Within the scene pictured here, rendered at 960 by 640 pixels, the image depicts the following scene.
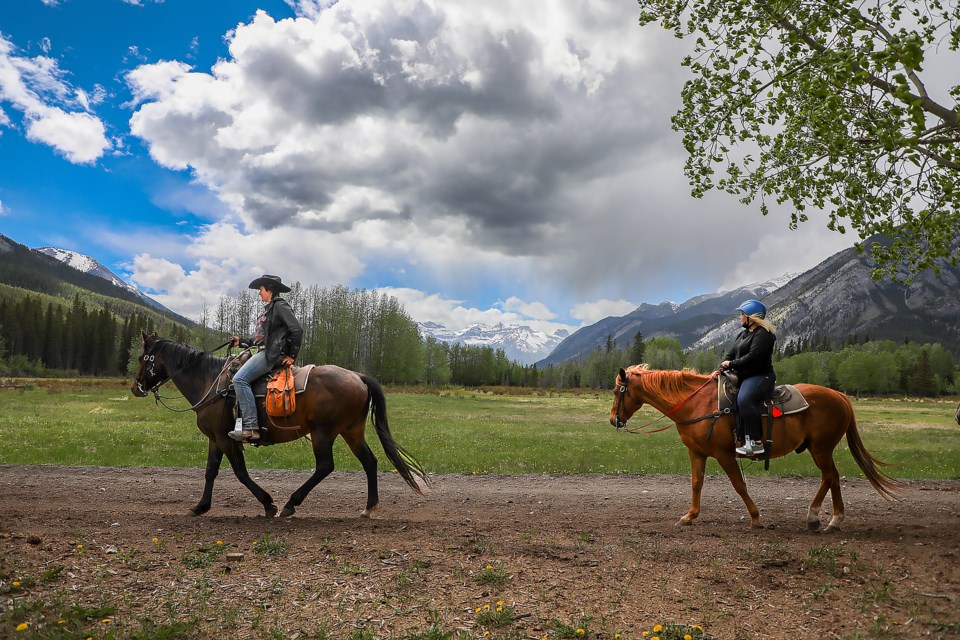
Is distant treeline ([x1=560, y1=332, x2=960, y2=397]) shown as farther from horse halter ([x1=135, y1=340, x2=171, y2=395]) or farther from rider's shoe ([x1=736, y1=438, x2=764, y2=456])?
horse halter ([x1=135, y1=340, x2=171, y2=395])

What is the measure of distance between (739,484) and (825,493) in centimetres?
159

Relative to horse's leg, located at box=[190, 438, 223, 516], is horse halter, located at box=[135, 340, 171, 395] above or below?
above

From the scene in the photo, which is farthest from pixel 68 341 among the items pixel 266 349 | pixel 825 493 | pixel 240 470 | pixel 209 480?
pixel 825 493

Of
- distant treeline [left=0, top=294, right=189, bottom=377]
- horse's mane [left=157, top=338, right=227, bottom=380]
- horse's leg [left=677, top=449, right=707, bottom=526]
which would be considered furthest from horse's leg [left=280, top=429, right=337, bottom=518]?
distant treeline [left=0, top=294, right=189, bottom=377]

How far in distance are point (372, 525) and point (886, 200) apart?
1302cm

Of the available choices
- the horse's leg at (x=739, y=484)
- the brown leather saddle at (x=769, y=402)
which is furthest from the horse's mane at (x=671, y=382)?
the horse's leg at (x=739, y=484)

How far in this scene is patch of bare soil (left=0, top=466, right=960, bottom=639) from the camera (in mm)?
5805

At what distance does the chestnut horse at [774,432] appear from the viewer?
10.1 meters

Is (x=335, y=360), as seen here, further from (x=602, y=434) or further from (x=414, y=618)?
(x=414, y=618)

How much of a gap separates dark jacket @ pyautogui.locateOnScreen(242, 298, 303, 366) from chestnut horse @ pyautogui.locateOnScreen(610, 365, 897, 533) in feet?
20.1

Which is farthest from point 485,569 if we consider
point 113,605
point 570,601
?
point 113,605

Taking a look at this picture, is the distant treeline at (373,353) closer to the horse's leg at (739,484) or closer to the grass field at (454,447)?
the grass field at (454,447)

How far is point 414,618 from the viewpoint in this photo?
590 centimetres

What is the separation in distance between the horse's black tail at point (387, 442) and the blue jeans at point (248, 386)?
1892 mm
